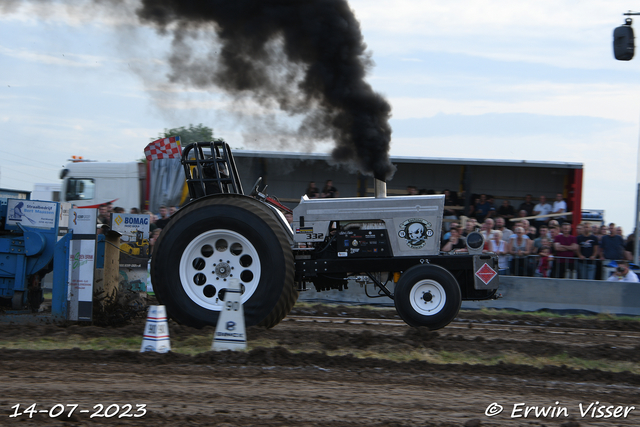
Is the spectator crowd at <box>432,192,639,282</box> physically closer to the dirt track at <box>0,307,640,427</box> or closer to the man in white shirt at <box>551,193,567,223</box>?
the man in white shirt at <box>551,193,567,223</box>

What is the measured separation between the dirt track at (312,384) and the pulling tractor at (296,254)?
347 mm

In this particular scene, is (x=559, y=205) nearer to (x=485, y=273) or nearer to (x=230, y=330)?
(x=485, y=273)

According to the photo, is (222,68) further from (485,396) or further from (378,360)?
(485,396)

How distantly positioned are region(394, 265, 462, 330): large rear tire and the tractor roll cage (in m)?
2.16

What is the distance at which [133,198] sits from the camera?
16.3 meters

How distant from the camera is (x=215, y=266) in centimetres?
647

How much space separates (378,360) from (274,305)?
1292mm

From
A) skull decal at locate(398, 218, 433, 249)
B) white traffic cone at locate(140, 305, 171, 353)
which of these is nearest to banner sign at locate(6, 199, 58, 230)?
white traffic cone at locate(140, 305, 171, 353)

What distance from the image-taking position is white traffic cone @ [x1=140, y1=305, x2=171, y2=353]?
5559 millimetres

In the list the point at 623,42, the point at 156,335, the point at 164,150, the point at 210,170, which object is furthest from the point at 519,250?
the point at 164,150

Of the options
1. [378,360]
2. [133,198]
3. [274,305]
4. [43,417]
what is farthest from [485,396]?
[133,198]

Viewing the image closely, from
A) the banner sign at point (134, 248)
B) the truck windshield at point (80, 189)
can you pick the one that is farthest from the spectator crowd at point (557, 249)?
the truck windshield at point (80, 189)

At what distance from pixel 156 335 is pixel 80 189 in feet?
41.0

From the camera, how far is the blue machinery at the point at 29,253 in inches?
266
